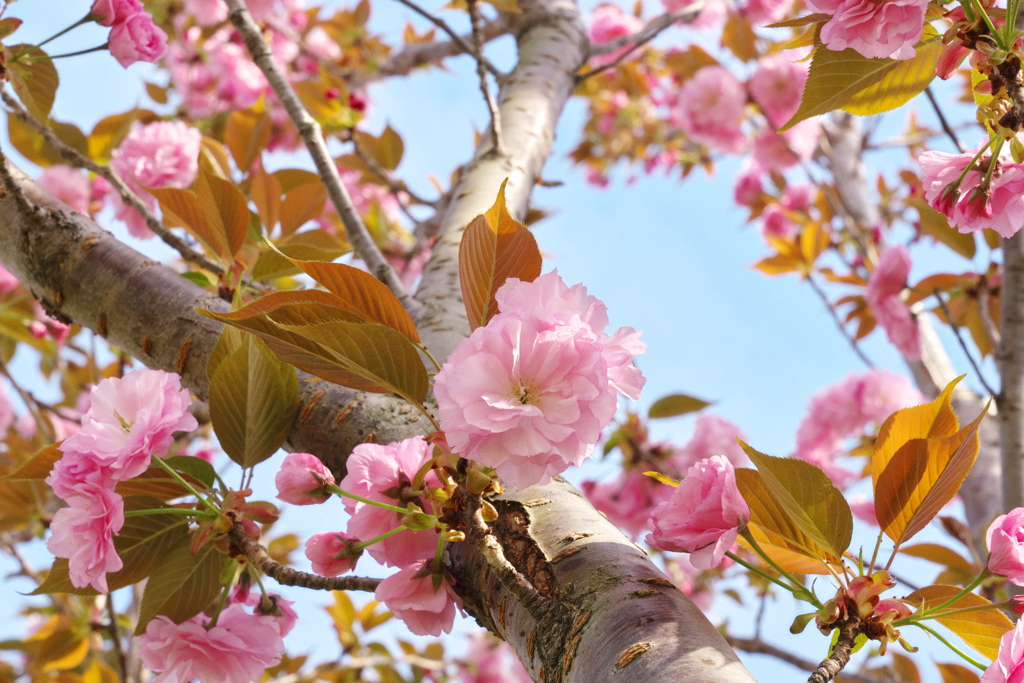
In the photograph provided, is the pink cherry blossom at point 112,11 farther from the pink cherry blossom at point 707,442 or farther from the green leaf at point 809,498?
the pink cherry blossom at point 707,442

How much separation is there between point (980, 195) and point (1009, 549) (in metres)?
0.31

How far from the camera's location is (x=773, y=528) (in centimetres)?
65

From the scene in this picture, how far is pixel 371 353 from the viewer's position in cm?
56

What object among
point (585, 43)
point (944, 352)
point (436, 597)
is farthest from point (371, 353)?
point (944, 352)

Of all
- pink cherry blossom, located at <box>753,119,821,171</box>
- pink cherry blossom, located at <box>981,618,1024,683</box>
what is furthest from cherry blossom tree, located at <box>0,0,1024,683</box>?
pink cherry blossom, located at <box>753,119,821,171</box>

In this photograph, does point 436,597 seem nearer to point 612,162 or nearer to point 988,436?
point 988,436

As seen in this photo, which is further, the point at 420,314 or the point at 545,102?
the point at 545,102

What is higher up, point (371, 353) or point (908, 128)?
point (908, 128)

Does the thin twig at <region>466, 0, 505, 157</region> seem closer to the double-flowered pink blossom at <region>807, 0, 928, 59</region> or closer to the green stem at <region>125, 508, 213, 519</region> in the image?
the double-flowered pink blossom at <region>807, 0, 928, 59</region>

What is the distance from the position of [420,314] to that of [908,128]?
354 cm

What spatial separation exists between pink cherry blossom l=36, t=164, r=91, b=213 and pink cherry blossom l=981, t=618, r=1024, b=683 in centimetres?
206

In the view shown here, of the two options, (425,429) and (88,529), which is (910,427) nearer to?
(425,429)

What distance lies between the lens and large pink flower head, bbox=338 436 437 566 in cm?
62

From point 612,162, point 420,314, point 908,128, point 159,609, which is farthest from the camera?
point 612,162
